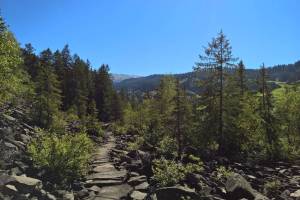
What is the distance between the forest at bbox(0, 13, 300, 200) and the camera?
17.7 meters

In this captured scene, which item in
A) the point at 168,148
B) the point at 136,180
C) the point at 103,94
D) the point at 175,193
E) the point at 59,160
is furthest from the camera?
the point at 103,94

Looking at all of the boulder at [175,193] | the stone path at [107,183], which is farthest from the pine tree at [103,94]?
the boulder at [175,193]

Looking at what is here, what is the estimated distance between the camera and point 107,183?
62.1 ft

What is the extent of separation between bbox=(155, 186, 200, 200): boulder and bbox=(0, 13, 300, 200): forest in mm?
39

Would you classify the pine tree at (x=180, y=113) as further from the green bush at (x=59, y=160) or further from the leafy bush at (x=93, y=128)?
the leafy bush at (x=93, y=128)

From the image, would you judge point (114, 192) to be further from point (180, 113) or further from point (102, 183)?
point (180, 113)

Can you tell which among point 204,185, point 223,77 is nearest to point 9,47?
point 204,185

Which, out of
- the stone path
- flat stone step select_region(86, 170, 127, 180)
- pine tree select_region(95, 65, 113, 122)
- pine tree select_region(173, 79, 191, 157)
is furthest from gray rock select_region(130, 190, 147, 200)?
pine tree select_region(95, 65, 113, 122)

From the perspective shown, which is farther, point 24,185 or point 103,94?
point 103,94

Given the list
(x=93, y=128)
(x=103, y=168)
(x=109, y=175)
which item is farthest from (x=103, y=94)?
(x=109, y=175)

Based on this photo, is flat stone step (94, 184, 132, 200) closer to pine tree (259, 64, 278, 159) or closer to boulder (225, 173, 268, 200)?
boulder (225, 173, 268, 200)

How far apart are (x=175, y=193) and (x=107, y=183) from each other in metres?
4.05

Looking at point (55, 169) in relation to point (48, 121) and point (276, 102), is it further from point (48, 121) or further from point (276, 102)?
point (276, 102)

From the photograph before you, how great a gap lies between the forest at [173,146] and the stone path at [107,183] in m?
0.05
